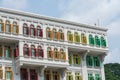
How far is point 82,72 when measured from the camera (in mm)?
45281

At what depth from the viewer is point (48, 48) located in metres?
42.1

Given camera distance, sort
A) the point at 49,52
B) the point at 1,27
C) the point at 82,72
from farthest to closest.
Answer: the point at 82,72 → the point at 49,52 → the point at 1,27

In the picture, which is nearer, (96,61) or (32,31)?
(32,31)

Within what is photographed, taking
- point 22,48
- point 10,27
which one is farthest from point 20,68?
point 10,27

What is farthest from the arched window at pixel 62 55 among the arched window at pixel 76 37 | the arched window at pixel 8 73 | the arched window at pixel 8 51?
the arched window at pixel 8 73

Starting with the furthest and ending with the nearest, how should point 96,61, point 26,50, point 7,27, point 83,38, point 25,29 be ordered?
point 96,61 < point 83,38 < point 25,29 < point 26,50 < point 7,27

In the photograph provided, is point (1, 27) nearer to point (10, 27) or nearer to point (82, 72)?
point (10, 27)

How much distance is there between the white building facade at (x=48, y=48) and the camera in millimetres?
39375

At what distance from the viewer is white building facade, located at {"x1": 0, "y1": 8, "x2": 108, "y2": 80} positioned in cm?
3938

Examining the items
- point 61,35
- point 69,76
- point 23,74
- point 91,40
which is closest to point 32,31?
point 61,35

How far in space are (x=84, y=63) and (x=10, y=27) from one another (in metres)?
12.3

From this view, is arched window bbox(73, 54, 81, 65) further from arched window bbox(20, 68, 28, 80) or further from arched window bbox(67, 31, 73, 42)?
arched window bbox(20, 68, 28, 80)

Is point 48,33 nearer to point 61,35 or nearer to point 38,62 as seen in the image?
point 61,35

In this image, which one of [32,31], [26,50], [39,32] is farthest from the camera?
[39,32]
